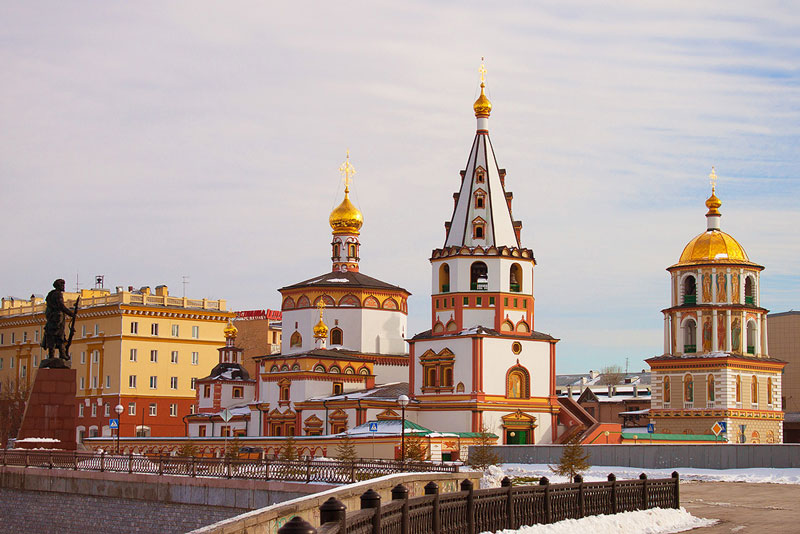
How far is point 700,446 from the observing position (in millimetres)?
45031

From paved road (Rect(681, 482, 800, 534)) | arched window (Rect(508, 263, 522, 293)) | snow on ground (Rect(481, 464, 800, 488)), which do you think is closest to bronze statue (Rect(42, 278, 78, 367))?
snow on ground (Rect(481, 464, 800, 488))

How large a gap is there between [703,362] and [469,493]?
48.8m

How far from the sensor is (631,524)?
829 inches

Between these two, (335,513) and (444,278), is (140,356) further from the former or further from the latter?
(335,513)

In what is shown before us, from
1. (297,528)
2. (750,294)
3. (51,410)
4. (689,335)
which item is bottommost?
(297,528)

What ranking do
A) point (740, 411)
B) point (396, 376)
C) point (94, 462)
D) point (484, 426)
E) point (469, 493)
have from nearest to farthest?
1. point (469, 493)
2. point (94, 462)
3. point (484, 426)
4. point (740, 411)
5. point (396, 376)

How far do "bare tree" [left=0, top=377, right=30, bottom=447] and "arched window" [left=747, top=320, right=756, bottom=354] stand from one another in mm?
44432

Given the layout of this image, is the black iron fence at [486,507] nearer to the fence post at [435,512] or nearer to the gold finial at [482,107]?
the fence post at [435,512]

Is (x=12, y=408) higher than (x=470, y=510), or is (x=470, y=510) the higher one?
(x=12, y=408)

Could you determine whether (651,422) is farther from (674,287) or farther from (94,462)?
(94,462)

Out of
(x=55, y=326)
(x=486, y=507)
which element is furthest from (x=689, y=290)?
(x=486, y=507)

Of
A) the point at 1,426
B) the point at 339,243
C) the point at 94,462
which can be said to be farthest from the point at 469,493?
the point at 1,426

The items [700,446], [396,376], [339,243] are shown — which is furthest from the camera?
[339,243]

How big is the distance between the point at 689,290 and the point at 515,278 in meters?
11.0
